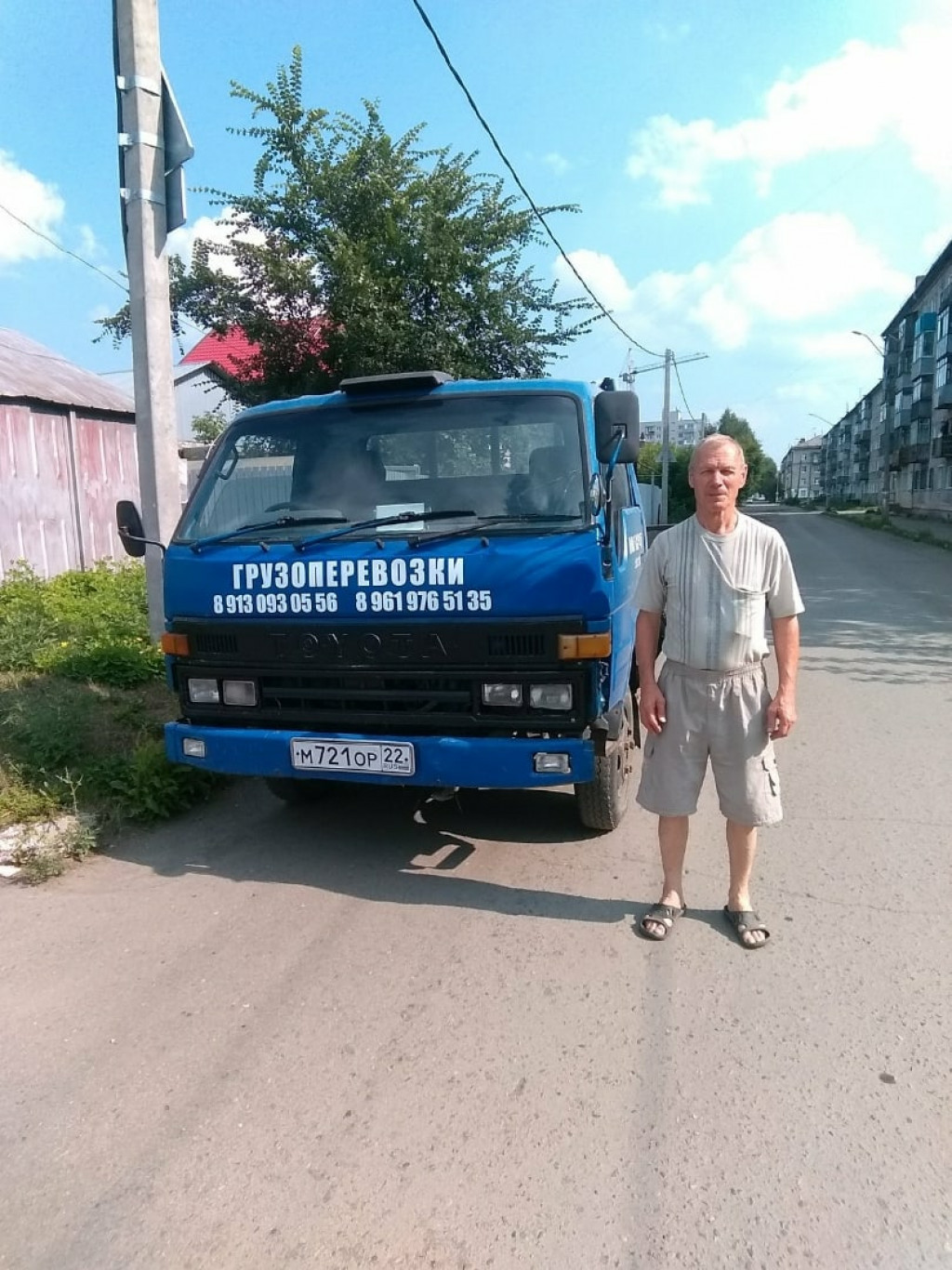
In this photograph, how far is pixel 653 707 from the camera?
3252mm

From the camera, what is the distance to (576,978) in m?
3.06

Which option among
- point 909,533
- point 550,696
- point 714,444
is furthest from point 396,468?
point 909,533

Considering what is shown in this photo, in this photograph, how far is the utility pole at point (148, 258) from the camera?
5457 mm

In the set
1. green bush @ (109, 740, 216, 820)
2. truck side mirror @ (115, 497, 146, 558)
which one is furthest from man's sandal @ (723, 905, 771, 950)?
truck side mirror @ (115, 497, 146, 558)

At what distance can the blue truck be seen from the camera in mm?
3492

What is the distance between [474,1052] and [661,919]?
39.6 inches

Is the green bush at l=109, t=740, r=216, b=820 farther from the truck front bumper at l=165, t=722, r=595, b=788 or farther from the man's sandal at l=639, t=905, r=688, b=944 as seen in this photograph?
the man's sandal at l=639, t=905, r=688, b=944

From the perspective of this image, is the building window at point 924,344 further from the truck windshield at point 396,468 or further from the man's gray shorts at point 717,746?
the man's gray shorts at point 717,746

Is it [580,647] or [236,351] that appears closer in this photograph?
[580,647]

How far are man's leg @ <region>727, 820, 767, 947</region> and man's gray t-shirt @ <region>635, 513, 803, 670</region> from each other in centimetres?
67

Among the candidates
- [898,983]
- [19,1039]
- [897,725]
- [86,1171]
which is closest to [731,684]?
[898,983]

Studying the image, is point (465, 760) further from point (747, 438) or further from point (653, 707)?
point (747, 438)

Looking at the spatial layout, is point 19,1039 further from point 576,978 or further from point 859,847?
point 859,847

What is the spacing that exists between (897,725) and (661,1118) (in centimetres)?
452
